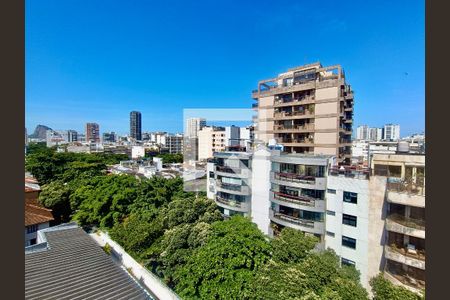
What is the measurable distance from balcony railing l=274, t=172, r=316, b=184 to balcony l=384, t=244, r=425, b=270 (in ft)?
9.15

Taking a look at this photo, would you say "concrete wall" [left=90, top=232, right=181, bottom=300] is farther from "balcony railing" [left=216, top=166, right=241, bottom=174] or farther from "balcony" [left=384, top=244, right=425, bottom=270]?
"balcony" [left=384, top=244, right=425, bottom=270]

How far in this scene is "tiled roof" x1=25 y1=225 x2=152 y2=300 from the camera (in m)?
4.13

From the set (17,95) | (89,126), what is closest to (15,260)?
(17,95)

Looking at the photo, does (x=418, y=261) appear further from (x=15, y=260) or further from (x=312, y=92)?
(x=312, y=92)

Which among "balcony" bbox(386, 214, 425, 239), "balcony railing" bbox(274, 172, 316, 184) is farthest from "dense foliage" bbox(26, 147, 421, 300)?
"balcony railing" bbox(274, 172, 316, 184)

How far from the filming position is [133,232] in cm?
781

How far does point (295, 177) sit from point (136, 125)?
80.7 meters

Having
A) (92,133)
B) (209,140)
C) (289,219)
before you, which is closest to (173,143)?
(209,140)

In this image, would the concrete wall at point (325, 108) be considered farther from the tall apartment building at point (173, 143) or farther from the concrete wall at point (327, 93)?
the tall apartment building at point (173, 143)

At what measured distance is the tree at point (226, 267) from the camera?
16.7 feet

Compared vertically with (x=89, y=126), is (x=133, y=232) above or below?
below

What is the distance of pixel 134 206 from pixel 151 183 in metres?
1.72

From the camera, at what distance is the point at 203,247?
20.6ft

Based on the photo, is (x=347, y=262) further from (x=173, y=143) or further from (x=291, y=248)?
(x=173, y=143)
